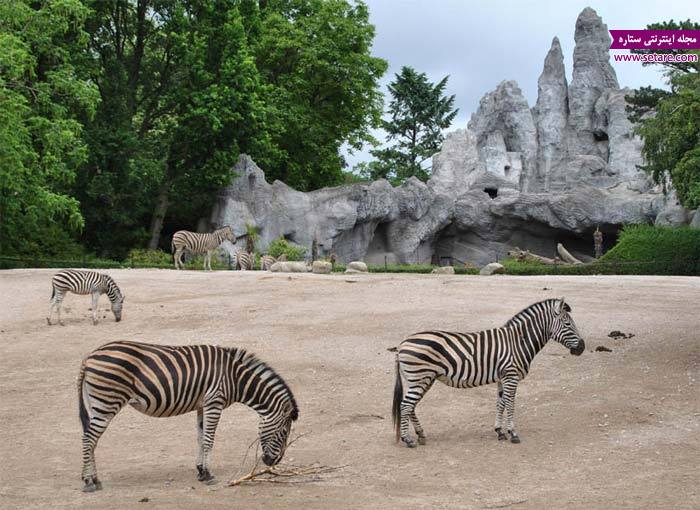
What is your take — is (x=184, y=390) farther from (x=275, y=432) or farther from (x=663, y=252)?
(x=663, y=252)

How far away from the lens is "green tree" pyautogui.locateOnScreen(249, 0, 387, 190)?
156 ft

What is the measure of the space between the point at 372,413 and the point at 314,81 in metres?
39.8

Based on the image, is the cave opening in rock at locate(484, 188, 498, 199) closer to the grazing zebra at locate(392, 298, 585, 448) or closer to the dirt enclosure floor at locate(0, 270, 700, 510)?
the dirt enclosure floor at locate(0, 270, 700, 510)

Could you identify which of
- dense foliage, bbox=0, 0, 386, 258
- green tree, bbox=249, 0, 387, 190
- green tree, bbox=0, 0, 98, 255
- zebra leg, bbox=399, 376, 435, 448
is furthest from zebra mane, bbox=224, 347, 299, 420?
green tree, bbox=249, 0, 387, 190

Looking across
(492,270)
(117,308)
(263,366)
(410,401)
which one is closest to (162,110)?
(492,270)

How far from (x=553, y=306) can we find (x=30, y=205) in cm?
2482

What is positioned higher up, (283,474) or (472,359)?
(472,359)

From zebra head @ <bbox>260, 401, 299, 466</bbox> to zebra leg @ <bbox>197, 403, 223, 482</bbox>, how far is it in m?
0.50

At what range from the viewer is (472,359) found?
34.0 feet

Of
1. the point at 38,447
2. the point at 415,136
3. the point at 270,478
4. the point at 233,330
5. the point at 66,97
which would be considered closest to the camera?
the point at 270,478

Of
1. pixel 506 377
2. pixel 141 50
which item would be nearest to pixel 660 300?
pixel 506 377

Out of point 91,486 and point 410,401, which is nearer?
point 91,486

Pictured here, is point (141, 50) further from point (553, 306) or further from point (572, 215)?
point (553, 306)

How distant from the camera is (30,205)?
101 ft
